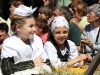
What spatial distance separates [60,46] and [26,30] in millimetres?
802

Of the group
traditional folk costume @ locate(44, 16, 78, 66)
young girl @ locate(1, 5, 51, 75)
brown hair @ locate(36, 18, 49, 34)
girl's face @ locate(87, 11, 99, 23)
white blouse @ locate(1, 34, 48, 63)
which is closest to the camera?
young girl @ locate(1, 5, 51, 75)

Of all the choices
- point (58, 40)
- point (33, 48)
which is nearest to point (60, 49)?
point (58, 40)

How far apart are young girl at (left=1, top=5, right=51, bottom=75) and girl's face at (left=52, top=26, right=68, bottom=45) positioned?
1.41ft

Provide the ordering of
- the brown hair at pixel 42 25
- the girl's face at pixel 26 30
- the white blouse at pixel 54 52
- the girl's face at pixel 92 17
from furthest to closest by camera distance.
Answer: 1. the girl's face at pixel 92 17
2. the brown hair at pixel 42 25
3. the white blouse at pixel 54 52
4. the girl's face at pixel 26 30

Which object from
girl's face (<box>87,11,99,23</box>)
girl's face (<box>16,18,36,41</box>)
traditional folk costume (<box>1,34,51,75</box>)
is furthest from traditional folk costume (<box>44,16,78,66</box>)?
girl's face (<box>87,11,99,23</box>)

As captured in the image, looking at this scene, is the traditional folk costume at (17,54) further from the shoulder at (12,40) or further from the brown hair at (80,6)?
the brown hair at (80,6)

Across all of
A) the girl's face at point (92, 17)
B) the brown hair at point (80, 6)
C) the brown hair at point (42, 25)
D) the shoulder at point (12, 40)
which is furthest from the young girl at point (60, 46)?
the brown hair at point (80, 6)

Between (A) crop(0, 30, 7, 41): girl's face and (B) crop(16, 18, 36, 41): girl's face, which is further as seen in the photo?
(A) crop(0, 30, 7, 41): girl's face

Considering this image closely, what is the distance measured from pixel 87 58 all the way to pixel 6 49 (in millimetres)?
1271

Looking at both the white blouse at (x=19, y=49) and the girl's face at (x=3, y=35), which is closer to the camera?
the white blouse at (x=19, y=49)

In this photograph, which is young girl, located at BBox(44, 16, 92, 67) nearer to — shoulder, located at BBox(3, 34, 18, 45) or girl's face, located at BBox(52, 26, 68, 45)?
girl's face, located at BBox(52, 26, 68, 45)

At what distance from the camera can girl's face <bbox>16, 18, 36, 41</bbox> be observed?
473 cm

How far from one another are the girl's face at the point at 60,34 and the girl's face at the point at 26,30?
612 mm

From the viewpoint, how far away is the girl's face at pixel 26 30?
15.5 feet
